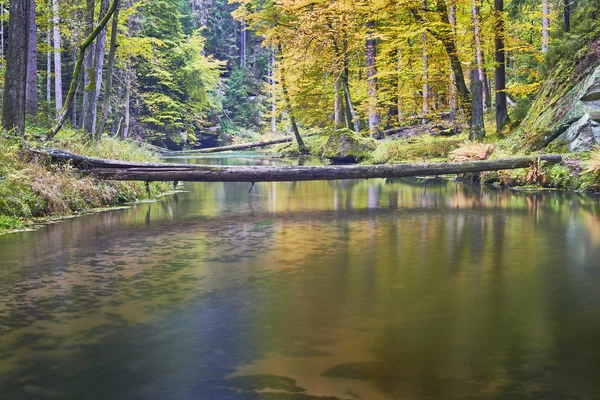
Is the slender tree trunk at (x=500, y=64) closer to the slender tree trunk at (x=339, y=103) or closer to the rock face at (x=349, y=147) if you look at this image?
the rock face at (x=349, y=147)

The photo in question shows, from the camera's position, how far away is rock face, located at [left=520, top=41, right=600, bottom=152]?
1373 cm

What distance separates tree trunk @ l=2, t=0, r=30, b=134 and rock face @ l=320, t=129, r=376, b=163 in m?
14.7

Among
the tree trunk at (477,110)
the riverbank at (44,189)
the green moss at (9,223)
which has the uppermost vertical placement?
the tree trunk at (477,110)

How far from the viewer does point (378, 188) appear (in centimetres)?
1736

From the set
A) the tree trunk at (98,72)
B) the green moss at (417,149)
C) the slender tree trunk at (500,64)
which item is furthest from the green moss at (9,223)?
the slender tree trunk at (500,64)

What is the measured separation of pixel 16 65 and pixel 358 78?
2233 centimetres

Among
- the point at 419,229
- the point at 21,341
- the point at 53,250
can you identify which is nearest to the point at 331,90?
the point at 419,229

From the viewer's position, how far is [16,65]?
10.9 metres

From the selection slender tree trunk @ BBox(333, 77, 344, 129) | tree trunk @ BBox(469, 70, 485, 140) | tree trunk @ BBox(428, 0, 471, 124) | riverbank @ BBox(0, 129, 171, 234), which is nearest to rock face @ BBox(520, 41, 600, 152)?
tree trunk @ BBox(469, 70, 485, 140)

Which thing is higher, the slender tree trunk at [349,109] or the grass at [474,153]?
the slender tree trunk at [349,109]

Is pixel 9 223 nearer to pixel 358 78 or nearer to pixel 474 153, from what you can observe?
pixel 474 153

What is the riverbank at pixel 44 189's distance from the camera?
29.7 ft

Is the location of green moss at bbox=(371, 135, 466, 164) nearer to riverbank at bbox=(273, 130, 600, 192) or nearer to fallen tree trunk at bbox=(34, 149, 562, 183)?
riverbank at bbox=(273, 130, 600, 192)

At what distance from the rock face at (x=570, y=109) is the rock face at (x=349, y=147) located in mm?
7760
